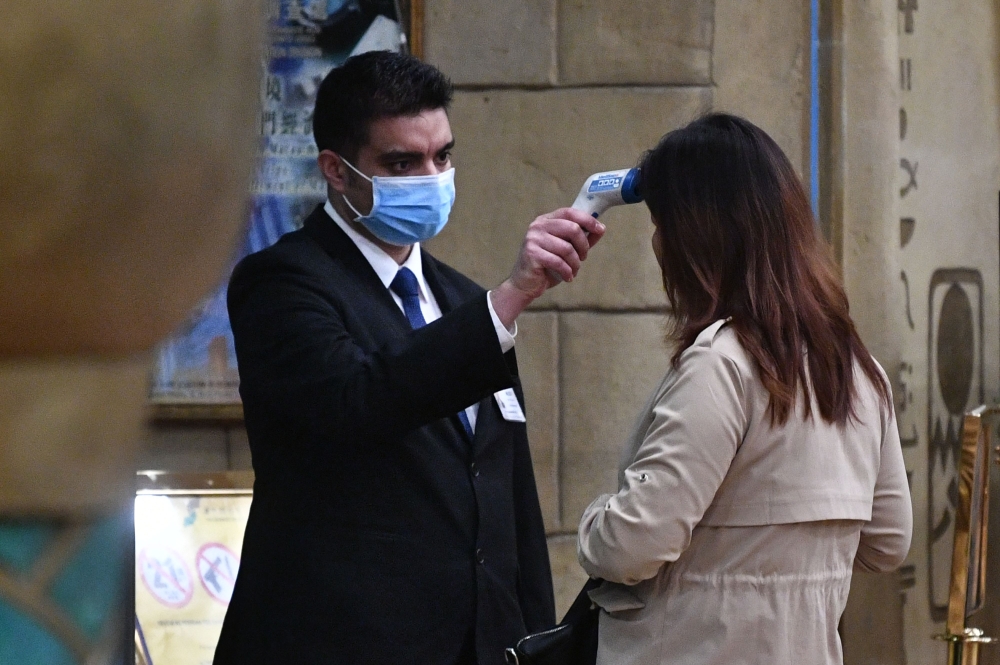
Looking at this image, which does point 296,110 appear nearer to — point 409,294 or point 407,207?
point 407,207

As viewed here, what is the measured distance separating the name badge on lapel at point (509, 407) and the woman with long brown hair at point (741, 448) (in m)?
0.30

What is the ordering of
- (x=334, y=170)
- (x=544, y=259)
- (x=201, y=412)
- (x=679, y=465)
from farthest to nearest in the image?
(x=201, y=412) < (x=334, y=170) < (x=544, y=259) < (x=679, y=465)

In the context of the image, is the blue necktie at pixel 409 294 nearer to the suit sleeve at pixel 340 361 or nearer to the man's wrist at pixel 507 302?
the suit sleeve at pixel 340 361

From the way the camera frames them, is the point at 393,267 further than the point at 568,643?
Yes

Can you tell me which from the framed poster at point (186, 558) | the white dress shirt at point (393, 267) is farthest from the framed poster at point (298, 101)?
the white dress shirt at point (393, 267)

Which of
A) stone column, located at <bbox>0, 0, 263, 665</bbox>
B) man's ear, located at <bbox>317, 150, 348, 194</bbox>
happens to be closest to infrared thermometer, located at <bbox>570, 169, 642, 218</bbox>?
man's ear, located at <bbox>317, 150, 348, 194</bbox>

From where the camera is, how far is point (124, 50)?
0.26 metres

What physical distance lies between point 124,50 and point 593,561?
5.41ft

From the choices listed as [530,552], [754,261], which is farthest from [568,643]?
[754,261]

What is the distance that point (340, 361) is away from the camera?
1934 millimetres

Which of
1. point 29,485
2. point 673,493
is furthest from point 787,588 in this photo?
point 29,485

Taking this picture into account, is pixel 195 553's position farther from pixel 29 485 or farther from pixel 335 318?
pixel 29 485

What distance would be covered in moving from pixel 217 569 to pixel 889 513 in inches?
84.9

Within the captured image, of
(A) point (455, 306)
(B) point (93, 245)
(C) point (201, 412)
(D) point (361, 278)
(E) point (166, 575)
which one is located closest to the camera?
(B) point (93, 245)
